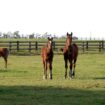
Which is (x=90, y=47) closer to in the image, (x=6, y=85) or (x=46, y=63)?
(x=46, y=63)

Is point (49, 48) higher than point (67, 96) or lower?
higher

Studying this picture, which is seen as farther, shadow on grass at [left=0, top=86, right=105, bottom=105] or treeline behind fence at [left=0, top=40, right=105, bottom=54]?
treeline behind fence at [left=0, top=40, right=105, bottom=54]

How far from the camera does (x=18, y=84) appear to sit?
17922mm

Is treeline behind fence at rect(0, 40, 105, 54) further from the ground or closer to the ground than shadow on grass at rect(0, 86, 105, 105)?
further from the ground

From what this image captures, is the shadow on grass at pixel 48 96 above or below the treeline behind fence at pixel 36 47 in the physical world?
below

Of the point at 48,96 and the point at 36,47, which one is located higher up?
the point at 36,47

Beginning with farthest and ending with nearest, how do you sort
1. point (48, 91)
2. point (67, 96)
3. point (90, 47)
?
point (90, 47) < point (48, 91) < point (67, 96)

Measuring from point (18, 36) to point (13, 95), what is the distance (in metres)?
110

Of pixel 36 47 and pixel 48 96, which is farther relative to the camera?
pixel 36 47

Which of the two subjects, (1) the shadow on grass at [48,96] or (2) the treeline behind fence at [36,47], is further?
(2) the treeline behind fence at [36,47]

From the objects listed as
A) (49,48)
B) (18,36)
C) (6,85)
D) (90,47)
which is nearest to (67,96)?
(6,85)

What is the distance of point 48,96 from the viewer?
14102 mm

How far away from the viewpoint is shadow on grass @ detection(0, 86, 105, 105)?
1285cm

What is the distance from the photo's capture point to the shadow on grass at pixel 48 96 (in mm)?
12853
